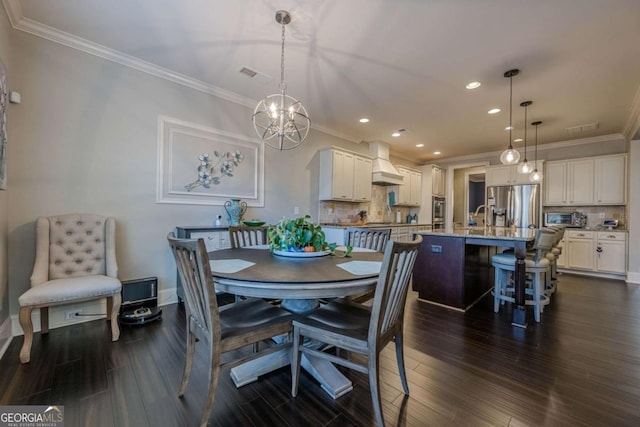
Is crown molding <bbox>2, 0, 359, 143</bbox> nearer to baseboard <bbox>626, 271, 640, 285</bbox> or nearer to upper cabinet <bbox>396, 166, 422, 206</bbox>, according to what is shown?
upper cabinet <bbox>396, 166, 422, 206</bbox>

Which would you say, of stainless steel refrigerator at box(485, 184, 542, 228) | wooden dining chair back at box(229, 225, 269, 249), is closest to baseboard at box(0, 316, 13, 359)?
wooden dining chair back at box(229, 225, 269, 249)

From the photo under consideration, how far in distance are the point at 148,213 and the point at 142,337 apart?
1341 mm

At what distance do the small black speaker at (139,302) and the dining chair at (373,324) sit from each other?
178 cm

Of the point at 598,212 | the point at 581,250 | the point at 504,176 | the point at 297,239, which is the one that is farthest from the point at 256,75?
the point at 598,212

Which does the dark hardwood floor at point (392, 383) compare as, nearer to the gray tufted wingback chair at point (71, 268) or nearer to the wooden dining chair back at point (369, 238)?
the gray tufted wingback chair at point (71, 268)

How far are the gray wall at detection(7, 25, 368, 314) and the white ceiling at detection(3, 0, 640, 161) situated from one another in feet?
0.66

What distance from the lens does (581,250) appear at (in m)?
5.06

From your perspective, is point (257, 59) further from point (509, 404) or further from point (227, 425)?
point (509, 404)

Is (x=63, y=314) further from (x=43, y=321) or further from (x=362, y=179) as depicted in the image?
(x=362, y=179)

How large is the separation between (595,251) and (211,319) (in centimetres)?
665

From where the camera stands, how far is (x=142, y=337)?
2289mm

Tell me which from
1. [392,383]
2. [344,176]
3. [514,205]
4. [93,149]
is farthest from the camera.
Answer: [514,205]

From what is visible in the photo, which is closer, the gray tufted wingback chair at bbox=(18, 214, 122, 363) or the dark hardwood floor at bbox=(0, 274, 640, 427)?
the dark hardwood floor at bbox=(0, 274, 640, 427)

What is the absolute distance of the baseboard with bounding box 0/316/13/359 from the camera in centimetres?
202
